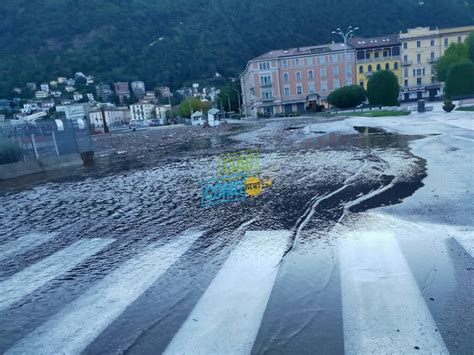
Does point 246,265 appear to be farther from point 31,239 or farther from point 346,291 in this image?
point 31,239

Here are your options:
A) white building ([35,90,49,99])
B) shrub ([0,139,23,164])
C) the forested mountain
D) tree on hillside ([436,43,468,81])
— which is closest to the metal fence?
shrub ([0,139,23,164])

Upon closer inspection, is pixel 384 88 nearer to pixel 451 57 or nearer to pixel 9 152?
pixel 451 57

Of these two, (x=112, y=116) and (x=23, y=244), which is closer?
(x=23, y=244)

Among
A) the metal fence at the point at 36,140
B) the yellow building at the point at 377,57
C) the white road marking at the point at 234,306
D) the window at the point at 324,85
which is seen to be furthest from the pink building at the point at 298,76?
the white road marking at the point at 234,306

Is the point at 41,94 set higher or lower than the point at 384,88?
higher

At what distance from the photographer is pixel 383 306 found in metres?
3.99

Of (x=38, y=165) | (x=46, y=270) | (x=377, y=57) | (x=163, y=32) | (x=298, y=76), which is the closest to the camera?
(x=46, y=270)

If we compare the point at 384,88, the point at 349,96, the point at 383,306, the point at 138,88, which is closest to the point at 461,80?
the point at 384,88

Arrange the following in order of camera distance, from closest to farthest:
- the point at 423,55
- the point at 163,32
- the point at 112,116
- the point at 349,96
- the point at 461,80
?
the point at 461,80 → the point at 349,96 → the point at 423,55 → the point at 163,32 → the point at 112,116

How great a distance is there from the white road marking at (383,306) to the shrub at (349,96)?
6015 centimetres

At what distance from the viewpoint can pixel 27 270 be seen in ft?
19.3

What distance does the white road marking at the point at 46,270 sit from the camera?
512 cm

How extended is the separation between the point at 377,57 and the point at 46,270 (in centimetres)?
9298

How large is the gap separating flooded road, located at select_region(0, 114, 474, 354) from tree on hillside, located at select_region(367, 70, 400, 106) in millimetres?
45674
